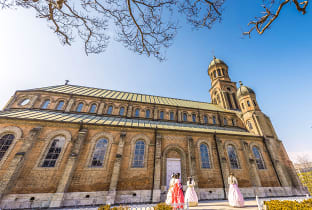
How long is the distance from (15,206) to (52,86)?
15.2m

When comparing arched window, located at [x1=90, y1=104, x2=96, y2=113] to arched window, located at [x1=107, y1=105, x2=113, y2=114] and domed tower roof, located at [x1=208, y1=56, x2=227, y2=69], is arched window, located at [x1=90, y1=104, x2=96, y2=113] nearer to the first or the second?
arched window, located at [x1=107, y1=105, x2=113, y2=114]

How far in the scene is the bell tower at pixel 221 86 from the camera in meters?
25.2

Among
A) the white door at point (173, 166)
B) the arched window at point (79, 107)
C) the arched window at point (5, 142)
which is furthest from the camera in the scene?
the arched window at point (79, 107)

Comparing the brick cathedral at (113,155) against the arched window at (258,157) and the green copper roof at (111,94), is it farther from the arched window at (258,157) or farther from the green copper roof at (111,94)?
the green copper roof at (111,94)

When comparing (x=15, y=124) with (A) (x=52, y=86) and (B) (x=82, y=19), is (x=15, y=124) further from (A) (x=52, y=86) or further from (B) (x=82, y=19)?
(B) (x=82, y=19)

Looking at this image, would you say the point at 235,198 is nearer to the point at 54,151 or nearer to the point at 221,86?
the point at 54,151

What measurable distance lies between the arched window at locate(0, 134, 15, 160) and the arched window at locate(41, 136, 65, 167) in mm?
3128

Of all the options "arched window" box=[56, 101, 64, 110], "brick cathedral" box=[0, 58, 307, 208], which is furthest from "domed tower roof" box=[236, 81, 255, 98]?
"arched window" box=[56, 101, 64, 110]

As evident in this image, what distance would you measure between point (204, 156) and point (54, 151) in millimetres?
15798

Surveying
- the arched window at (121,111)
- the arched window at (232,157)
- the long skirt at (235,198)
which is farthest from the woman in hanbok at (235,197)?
the arched window at (121,111)

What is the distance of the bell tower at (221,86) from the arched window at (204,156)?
1352cm

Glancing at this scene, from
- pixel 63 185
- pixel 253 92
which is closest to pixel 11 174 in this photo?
pixel 63 185

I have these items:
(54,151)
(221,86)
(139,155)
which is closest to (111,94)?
(54,151)

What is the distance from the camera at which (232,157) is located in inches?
585
